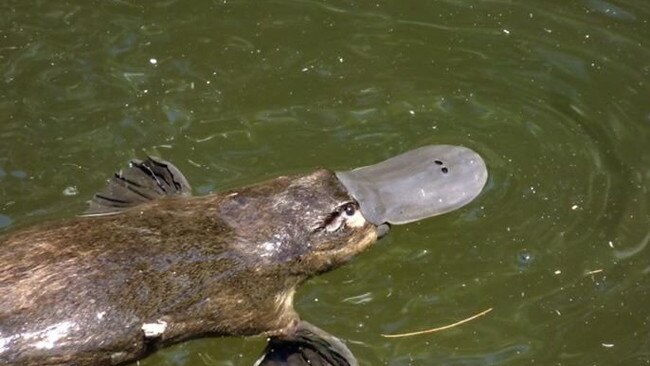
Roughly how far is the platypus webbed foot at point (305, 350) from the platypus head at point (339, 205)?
0.95ft

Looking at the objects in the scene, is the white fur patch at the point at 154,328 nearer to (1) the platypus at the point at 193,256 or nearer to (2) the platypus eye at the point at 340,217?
(1) the platypus at the point at 193,256

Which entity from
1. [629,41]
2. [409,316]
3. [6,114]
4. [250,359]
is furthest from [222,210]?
[629,41]

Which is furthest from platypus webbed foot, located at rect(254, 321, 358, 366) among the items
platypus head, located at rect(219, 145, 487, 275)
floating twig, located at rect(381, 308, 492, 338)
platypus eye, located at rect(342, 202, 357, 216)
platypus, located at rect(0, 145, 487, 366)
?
platypus eye, located at rect(342, 202, 357, 216)

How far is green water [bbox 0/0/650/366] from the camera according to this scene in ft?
16.0

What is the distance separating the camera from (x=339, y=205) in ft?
14.7

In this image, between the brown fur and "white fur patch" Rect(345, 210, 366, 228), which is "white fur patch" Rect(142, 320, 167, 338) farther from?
"white fur patch" Rect(345, 210, 366, 228)

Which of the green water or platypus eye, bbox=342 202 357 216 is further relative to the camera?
the green water

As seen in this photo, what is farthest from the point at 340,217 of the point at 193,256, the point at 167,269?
the point at 167,269

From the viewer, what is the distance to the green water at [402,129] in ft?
16.0

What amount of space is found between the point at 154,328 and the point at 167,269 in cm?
23

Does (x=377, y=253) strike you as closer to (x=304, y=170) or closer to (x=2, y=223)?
(x=304, y=170)

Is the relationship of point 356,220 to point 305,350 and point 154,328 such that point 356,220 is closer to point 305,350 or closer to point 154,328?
point 305,350

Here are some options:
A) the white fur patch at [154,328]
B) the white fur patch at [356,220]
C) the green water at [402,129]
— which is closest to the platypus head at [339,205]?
the white fur patch at [356,220]

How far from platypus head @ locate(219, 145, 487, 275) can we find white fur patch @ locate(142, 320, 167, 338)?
0.48 m
